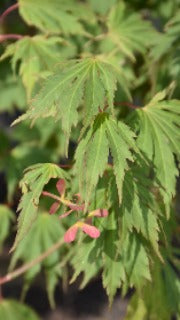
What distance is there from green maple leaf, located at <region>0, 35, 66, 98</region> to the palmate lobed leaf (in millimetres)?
298

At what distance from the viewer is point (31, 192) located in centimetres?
104

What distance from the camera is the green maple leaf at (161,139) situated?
1.13m

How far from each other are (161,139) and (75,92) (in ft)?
0.71

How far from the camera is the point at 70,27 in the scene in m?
1.55

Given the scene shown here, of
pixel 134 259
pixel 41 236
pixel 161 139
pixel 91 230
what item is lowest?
pixel 41 236

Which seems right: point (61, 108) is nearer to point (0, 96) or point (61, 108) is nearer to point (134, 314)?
point (134, 314)

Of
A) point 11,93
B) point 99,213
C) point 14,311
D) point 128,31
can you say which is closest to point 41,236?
point 14,311

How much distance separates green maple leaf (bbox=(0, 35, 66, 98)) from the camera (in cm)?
137

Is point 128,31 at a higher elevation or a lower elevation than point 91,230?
higher

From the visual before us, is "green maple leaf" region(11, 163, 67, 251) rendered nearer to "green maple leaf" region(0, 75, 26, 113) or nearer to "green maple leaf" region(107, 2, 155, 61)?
"green maple leaf" region(107, 2, 155, 61)

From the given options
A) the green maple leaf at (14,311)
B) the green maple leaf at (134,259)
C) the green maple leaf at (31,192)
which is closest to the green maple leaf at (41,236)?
the green maple leaf at (14,311)

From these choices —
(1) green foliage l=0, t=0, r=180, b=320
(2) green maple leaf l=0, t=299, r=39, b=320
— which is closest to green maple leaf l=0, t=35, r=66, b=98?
(1) green foliage l=0, t=0, r=180, b=320

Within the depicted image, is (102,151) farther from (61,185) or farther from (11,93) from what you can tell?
(11,93)

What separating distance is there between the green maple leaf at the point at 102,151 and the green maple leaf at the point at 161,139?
127 millimetres
